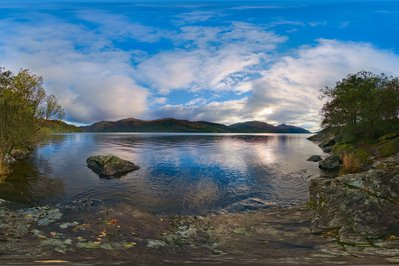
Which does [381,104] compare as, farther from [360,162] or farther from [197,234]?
[197,234]

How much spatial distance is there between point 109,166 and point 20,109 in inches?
624

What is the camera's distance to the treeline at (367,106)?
198ft

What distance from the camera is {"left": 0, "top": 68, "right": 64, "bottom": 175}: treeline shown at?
3597cm

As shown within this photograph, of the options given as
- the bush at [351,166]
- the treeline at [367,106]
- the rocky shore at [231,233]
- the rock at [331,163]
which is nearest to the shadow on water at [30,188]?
the rocky shore at [231,233]

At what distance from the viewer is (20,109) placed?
127ft

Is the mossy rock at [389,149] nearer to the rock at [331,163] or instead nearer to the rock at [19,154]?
the rock at [331,163]

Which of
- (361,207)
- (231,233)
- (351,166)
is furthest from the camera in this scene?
(351,166)

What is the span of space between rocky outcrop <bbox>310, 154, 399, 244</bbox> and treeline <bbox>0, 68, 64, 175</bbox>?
3121 cm

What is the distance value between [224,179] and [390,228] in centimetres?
2228

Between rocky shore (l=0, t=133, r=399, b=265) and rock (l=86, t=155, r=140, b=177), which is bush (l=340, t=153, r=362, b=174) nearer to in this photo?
rocky shore (l=0, t=133, r=399, b=265)

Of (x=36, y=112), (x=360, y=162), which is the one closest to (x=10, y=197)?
(x=36, y=112)

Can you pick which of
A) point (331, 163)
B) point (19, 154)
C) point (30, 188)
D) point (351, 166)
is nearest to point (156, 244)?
point (30, 188)

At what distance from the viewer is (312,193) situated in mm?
16250

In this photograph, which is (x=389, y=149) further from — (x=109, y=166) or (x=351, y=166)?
(x=109, y=166)
